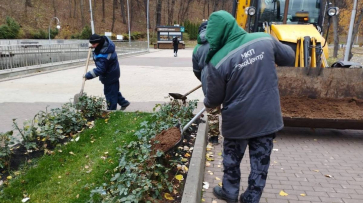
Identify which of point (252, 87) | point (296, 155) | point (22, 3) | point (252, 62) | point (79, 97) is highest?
point (22, 3)

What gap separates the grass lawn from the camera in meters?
3.11

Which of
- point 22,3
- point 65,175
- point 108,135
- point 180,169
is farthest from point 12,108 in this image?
point 22,3

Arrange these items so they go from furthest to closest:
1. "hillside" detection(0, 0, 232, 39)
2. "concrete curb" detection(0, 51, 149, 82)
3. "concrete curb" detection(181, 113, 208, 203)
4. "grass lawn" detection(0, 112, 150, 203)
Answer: "hillside" detection(0, 0, 232, 39), "concrete curb" detection(0, 51, 149, 82), "grass lawn" detection(0, 112, 150, 203), "concrete curb" detection(181, 113, 208, 203)

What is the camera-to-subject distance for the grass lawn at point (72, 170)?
122 inches

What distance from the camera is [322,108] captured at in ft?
17.7

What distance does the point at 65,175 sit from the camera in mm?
3533

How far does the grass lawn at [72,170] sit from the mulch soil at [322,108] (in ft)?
9.05

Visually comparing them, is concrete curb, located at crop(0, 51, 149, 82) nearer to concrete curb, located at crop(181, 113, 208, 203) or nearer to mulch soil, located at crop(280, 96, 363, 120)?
concrete curb, located at crop(181, 113, 208, 203)

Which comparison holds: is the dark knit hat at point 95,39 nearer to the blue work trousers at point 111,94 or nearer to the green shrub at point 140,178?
the blue work trousers at point 111,94

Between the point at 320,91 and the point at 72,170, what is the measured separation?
445cm

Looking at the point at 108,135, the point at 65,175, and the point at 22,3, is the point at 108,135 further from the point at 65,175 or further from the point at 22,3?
the point at 22,3

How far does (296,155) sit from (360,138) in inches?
62.2

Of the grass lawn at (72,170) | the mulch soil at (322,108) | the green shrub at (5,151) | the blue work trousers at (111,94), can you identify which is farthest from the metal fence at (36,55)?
the mulch soil at (322,108)

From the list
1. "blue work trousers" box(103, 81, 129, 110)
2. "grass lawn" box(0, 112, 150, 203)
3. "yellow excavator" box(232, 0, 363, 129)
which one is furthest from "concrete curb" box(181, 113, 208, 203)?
"blue work trousers" box(103, 81, 129, 110)
